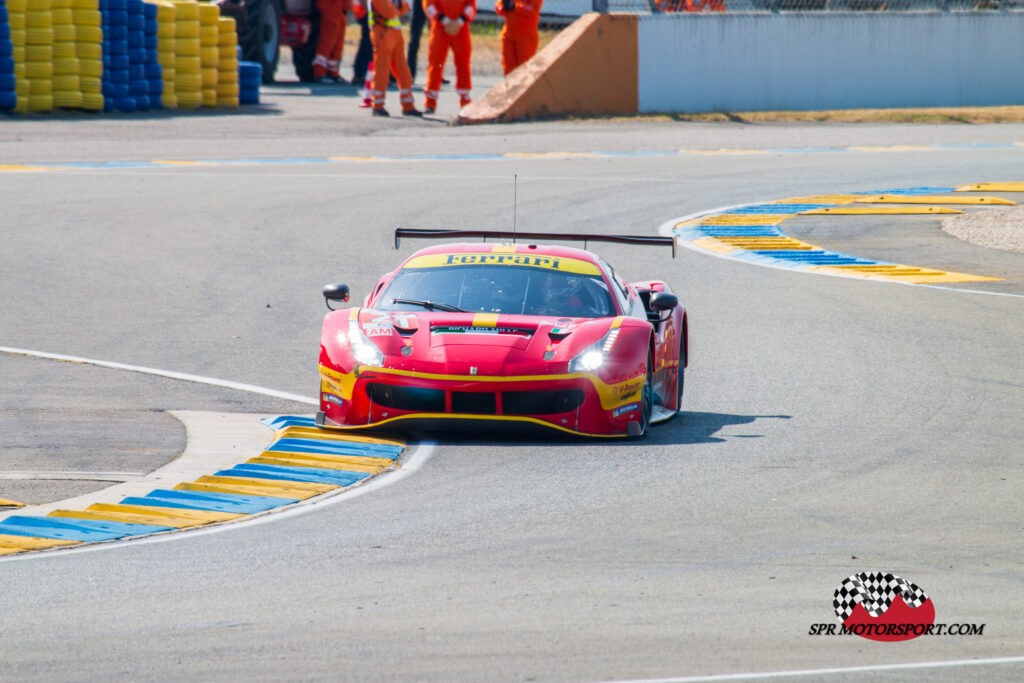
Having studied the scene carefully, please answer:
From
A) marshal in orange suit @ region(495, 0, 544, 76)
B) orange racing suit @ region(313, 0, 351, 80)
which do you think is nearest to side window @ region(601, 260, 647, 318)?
marshal in orange suit @ region(495, 0, 544, 76)

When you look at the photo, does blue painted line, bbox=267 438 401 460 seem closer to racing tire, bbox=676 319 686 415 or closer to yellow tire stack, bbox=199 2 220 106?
racing tire, bbox=676 319 686 415

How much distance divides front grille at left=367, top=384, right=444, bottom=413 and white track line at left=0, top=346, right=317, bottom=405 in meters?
1.43

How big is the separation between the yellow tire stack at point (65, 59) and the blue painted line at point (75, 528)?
64.4 feet

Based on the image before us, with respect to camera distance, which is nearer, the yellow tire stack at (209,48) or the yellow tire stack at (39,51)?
the yellow tire stack at (39,51)

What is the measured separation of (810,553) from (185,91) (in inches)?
946

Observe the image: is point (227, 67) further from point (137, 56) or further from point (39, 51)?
point (39, 51)

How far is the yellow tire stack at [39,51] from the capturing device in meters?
25.0

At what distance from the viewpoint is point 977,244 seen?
18.2 metres

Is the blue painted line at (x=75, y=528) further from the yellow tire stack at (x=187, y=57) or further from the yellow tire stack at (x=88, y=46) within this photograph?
the yellow tire stack at (x=187, y=57)

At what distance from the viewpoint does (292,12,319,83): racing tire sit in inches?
1443

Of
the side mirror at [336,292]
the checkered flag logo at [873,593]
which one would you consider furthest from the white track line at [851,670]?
the side mirror at [336,292]

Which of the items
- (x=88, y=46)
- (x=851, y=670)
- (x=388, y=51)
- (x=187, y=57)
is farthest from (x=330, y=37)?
(x=851, y=670)

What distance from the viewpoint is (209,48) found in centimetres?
2886

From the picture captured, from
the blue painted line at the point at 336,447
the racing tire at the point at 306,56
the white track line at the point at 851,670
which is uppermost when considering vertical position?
the racing tire at the point at 306,56
